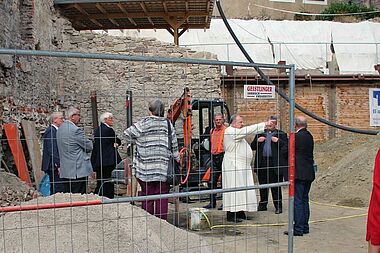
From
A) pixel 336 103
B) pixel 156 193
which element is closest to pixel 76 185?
pixel 156 193

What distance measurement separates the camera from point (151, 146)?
19.9 feet

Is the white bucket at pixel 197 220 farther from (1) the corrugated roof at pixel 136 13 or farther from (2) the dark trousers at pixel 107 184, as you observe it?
(1) the corrugated roof at pixel 136 13

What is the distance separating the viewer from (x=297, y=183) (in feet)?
23.9

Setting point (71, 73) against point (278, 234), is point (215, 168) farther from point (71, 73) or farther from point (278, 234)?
point (71, 73)

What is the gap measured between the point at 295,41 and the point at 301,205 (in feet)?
68.2

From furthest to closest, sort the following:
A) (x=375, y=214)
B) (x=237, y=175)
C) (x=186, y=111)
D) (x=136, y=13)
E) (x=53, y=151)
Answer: (x=136, y=13)
(x=186, y=111)
(x=237, y=175)
(x=53, y=151)
(x=375, y=214)

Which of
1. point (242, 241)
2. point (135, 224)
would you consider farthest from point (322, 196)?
point (135, 224)

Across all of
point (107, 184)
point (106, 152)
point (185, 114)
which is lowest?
point (107, 184)

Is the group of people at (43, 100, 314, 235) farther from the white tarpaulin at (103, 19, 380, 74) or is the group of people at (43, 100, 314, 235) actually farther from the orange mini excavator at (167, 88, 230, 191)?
the white tarpaulin at (103, 19, 380, 74)

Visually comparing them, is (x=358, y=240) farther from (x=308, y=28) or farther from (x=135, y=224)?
(x=308, y=28)

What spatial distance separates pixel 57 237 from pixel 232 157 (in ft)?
12.4

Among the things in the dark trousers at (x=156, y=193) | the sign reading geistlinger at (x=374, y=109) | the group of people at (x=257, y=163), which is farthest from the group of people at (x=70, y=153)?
the sign reading geistlinger at (x=374, y=109)

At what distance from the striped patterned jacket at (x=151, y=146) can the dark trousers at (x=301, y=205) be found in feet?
6.95

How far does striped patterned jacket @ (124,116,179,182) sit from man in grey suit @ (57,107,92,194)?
69cm
